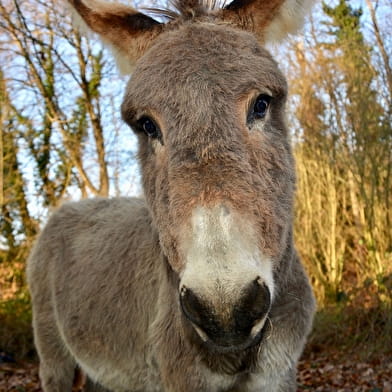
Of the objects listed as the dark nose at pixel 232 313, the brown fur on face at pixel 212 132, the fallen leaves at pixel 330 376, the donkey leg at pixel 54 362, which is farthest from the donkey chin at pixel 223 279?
the fallen leaves at pixel 330 376

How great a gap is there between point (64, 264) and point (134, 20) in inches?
92.6

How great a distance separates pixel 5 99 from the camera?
1379cm

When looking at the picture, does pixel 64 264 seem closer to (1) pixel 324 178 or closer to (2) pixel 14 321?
(2) pixel 14 321

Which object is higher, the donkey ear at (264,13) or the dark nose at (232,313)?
the donkey ear at (264,13)

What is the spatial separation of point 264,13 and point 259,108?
794mm

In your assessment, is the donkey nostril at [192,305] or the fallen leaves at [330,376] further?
the fallen leaves at [330,376]

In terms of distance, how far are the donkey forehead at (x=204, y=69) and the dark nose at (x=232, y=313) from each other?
870 millimetres

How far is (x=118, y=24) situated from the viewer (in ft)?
9.47

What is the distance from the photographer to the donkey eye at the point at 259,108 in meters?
2.21

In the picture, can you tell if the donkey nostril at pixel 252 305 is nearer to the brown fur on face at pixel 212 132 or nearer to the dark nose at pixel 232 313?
the dark nose at pixel 232 313

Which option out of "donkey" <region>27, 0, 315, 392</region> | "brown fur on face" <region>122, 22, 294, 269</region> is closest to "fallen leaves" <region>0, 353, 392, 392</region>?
"donkey" <region>27, 0, 315, 392</region>

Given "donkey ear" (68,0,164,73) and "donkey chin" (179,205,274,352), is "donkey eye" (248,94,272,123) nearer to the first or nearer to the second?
"donkey chin" (179,205,274,352)

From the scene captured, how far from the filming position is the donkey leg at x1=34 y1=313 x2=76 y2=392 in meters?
4.21

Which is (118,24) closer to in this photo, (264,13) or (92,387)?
(264,13)
